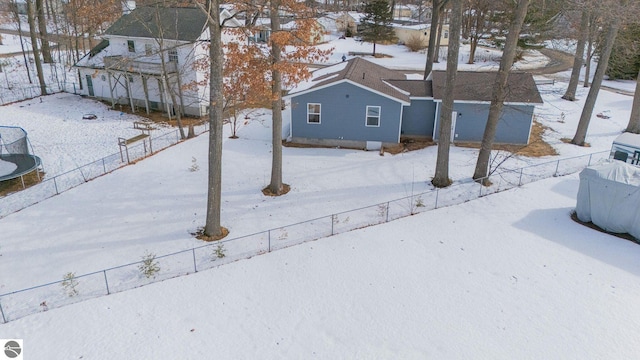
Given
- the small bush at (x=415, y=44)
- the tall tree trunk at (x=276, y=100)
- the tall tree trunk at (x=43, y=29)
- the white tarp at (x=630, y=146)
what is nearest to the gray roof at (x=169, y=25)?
the tall tree trunk at (x=43, y=29)

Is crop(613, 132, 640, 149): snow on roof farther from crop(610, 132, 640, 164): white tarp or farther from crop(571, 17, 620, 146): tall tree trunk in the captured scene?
crop(571, 17, 620, 146): tall tree trunk

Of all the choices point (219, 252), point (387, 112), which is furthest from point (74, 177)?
point (387, 112)

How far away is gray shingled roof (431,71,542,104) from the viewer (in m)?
23.3

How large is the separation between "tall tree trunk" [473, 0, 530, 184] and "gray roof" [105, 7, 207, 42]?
20.7 meters

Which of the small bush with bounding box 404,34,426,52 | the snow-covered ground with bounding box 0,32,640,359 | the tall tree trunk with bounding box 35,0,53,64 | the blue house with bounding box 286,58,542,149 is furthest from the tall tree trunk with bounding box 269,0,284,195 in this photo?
the small bush with bounding box 404,34,426,52

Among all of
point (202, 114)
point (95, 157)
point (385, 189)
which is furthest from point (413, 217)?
point (202, 114)

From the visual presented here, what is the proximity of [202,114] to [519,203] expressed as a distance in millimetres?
23450

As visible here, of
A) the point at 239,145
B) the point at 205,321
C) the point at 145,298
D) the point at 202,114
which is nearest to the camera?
the point at 205,321

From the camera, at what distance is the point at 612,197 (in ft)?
48.1

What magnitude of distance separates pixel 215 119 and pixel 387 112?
12282 mm

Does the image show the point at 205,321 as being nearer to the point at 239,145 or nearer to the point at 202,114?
the point at 239,145

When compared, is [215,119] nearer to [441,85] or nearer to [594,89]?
[441,85]

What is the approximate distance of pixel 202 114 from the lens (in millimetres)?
32219

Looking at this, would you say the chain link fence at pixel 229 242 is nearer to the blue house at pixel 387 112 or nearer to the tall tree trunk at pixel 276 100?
the tall tree trunk at pixel 276 100
